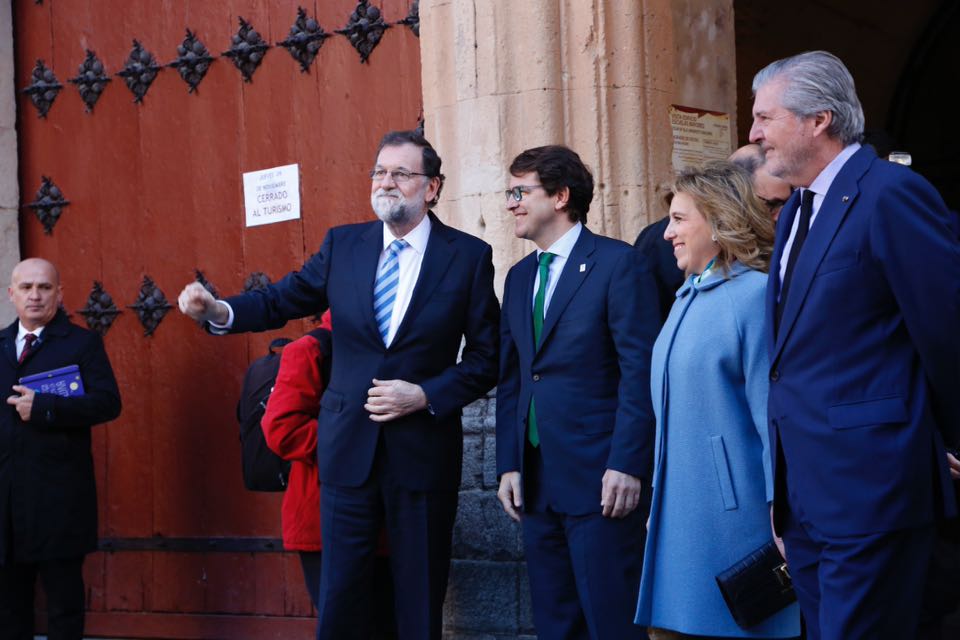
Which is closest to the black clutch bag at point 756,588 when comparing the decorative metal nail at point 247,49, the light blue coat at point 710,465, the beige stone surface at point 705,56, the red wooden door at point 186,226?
the light blue coat at point 710,465

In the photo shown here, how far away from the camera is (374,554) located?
4664mm

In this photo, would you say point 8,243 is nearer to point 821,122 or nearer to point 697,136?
point 697,136

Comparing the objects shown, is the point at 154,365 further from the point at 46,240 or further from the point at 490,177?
the point at 490,177

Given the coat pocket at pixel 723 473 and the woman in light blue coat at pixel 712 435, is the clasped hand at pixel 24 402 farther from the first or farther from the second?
the coat pocket at pixel 723 473

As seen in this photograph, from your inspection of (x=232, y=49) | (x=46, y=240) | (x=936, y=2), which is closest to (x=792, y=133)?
(x=232, y=49)

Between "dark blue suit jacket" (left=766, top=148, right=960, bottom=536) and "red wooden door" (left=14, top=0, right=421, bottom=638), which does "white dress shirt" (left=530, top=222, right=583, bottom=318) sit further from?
"red wooden door" (left=14, top=0, right=421, bottom=638)

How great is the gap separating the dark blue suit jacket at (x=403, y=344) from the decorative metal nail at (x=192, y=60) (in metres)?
2.06

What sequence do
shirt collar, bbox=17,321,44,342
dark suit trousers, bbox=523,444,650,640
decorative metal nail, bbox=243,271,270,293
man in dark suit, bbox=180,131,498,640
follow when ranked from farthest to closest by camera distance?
decorative metal nail, bbox=243,271,270,293 < shirt collar, bbox=17,321,44,342 < man in dark suit, bbox=180,131,498,640 < dark suit trousers, bbox=523,444,650,640

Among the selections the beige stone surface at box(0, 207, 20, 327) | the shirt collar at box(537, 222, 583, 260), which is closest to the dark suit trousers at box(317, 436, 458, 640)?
the shirt collar at box(537, 222, 583, 260)

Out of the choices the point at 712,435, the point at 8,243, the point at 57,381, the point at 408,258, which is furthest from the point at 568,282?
the point at 8,243

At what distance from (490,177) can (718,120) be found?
1055 mm

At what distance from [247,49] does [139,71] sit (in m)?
0.63

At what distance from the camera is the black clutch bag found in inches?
140

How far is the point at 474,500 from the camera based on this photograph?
17.8 feet
